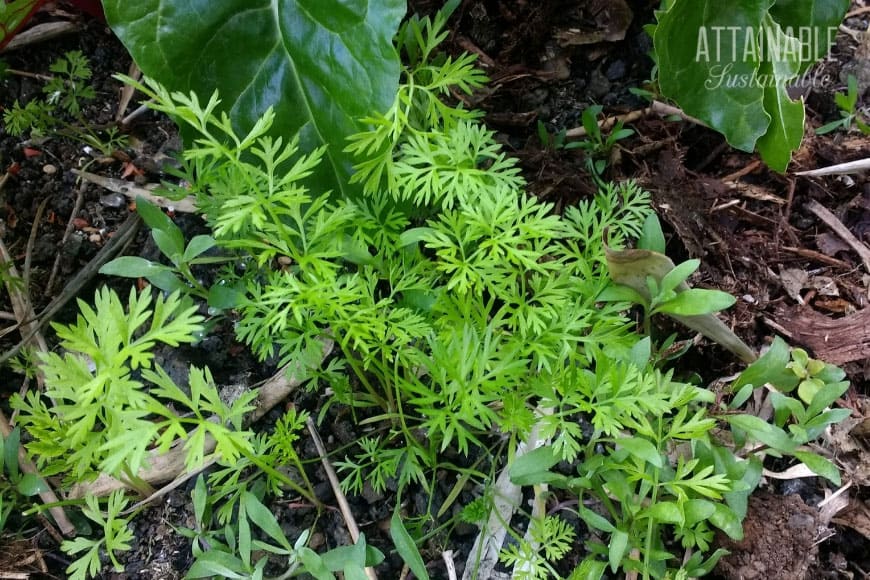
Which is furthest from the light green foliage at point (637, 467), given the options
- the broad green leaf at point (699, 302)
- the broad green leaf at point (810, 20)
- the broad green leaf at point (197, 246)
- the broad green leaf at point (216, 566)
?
the broad green leaf at point (810, 20)

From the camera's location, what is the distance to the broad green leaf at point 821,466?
1.04 meters

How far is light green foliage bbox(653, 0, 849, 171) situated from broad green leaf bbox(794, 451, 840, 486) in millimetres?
511

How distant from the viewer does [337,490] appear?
1174mm

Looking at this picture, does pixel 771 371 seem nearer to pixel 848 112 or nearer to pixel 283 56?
pixel 848 112

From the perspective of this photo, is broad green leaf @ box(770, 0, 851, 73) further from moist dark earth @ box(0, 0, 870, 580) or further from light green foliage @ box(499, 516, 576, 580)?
light green foliage @ box(499, 516, 576, 580)

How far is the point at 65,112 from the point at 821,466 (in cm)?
156

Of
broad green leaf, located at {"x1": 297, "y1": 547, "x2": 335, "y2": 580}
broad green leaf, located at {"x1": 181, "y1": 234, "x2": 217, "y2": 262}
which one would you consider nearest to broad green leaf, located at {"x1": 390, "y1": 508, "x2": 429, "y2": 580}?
broad green leaf, located at {"x1": 297, "y1": 547, "x2": 335, "y2": 580}

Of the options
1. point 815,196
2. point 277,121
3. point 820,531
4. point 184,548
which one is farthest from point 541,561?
point 815,196

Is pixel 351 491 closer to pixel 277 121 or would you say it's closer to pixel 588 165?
pixel 277 121

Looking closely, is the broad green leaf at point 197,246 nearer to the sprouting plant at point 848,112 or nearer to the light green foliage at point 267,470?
the light green foliage at point 267,470

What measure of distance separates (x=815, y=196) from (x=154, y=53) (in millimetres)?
1235

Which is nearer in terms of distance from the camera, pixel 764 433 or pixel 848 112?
pixel 764 433

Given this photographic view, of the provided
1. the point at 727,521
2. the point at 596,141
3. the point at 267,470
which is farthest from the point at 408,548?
the point at 596,141

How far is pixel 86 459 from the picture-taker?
2.69 ft
